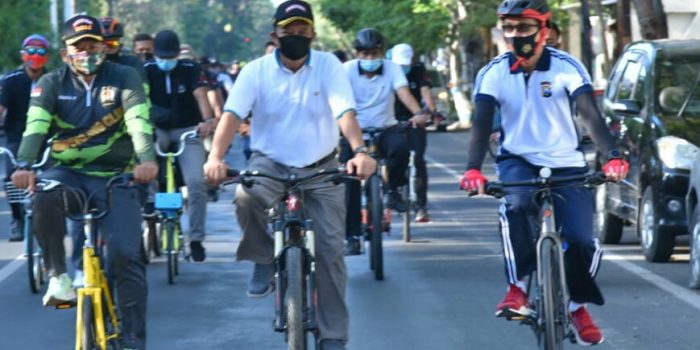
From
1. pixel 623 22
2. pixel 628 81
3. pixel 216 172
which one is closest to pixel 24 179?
pixel 216 172

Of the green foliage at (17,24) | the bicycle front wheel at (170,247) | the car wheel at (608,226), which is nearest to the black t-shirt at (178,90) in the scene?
the bicycle front wheel at (170,247)

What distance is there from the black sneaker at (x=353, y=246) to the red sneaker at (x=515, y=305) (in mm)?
4880

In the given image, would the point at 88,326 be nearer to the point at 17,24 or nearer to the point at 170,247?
the point at 170,247

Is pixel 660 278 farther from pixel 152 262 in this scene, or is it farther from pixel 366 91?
pixel 152 262

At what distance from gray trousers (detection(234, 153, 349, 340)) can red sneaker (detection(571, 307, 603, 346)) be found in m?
1.09

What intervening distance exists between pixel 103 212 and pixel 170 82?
593 cm

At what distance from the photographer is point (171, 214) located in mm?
13062

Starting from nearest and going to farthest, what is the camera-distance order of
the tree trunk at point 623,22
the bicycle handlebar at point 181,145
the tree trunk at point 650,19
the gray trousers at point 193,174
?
the gray trousers at point 193,174 < the bicycle handlebar at point 181,145 < the tree trunk at point 650,19 < the tree trunk at point 623,22

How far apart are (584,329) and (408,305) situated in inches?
128

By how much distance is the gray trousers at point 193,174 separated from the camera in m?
13.3

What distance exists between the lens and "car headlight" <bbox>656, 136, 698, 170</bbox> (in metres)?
13.3

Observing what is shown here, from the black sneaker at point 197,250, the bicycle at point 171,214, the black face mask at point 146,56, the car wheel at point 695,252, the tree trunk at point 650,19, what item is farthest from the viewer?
the tree trunk at point 650,19

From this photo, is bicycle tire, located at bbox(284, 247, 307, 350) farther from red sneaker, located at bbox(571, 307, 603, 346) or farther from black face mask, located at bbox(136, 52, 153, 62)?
black face mask, located at bbox(136, 52, 153, 62)

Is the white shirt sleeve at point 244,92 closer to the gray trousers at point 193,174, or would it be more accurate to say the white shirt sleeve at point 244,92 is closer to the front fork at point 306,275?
the front fork at point 306,275
